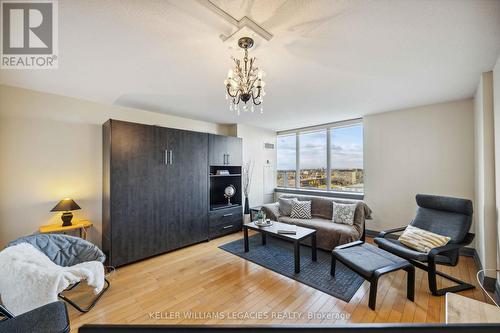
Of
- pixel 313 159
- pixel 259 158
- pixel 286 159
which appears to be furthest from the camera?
pixel 286 159

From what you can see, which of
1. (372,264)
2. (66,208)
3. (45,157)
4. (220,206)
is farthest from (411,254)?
(45,157)

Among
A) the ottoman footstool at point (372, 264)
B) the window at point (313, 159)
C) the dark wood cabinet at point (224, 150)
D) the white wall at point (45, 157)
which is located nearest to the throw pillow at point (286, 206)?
the window at point (313, 159)

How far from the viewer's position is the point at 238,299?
2.25m

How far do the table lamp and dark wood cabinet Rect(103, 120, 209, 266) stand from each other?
0.40m

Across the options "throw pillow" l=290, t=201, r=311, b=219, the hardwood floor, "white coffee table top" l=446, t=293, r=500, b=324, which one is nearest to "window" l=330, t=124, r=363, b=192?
"throw pillow" l=290, t=201, r=311, b=219

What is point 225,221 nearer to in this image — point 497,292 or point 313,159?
point 313,159

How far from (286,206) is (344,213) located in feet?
3.80

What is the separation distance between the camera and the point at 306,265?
299cm

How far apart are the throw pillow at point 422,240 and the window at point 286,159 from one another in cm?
310

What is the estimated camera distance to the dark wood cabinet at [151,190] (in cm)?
Result: 297

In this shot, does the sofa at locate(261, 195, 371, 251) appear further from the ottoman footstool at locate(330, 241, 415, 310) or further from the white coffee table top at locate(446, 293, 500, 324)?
the white coffee table top at locate(446, 293, 500, 324)

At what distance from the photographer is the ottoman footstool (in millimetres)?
2049

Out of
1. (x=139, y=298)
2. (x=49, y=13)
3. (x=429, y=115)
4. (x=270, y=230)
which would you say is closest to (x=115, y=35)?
(x=49, y=13)

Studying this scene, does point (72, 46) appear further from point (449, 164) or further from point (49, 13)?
point (449, 164)
